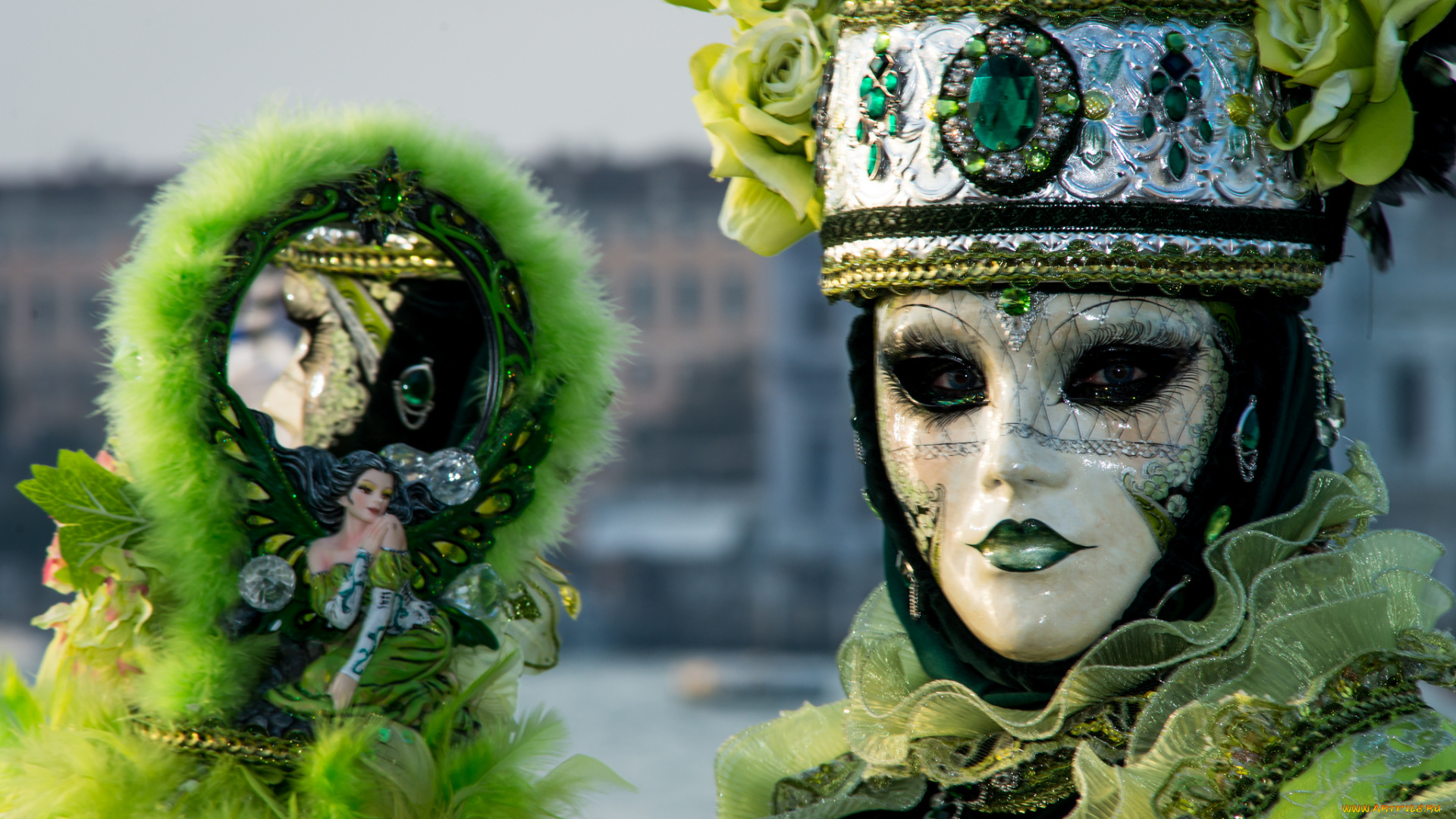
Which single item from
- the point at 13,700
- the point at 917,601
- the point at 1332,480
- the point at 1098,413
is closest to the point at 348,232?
the point at 13,700

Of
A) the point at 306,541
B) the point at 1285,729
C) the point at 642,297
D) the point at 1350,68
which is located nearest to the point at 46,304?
the point at 642,297

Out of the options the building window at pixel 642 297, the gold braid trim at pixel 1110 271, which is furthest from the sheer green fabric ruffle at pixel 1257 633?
the building window at pixel 642 297

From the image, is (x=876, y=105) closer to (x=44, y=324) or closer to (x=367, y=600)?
(x=367, y=600)

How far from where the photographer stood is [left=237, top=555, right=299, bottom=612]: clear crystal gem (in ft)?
6.08

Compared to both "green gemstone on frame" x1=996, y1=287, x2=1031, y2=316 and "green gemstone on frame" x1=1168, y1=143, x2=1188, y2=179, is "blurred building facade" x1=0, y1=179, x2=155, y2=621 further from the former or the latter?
"green gemstone on frame" x1=1168, y1=143, x2=1188, y2=179

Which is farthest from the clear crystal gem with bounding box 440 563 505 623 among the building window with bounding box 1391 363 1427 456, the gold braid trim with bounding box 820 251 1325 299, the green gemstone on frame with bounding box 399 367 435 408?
the building window with bounding box 1391 363 1427 456

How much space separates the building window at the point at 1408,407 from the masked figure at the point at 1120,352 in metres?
25.8

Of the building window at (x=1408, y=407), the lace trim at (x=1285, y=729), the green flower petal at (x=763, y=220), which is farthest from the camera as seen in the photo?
the building window at (x=1408, y=407)

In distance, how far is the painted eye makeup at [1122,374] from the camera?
1.70m

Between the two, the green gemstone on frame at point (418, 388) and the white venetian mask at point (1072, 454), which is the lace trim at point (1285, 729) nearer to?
the white venetian mask at point (1072, 454)

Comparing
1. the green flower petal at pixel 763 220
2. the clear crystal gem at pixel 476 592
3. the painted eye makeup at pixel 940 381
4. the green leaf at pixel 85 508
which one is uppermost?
the green flower petal at pixel 763 220

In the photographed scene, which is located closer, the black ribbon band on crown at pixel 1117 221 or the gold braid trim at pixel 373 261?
the black ribbon band on crown at pixel 1117 221

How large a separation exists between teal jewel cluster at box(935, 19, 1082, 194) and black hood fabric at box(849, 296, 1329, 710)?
0.30 metres

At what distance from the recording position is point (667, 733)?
2319 centimetres
